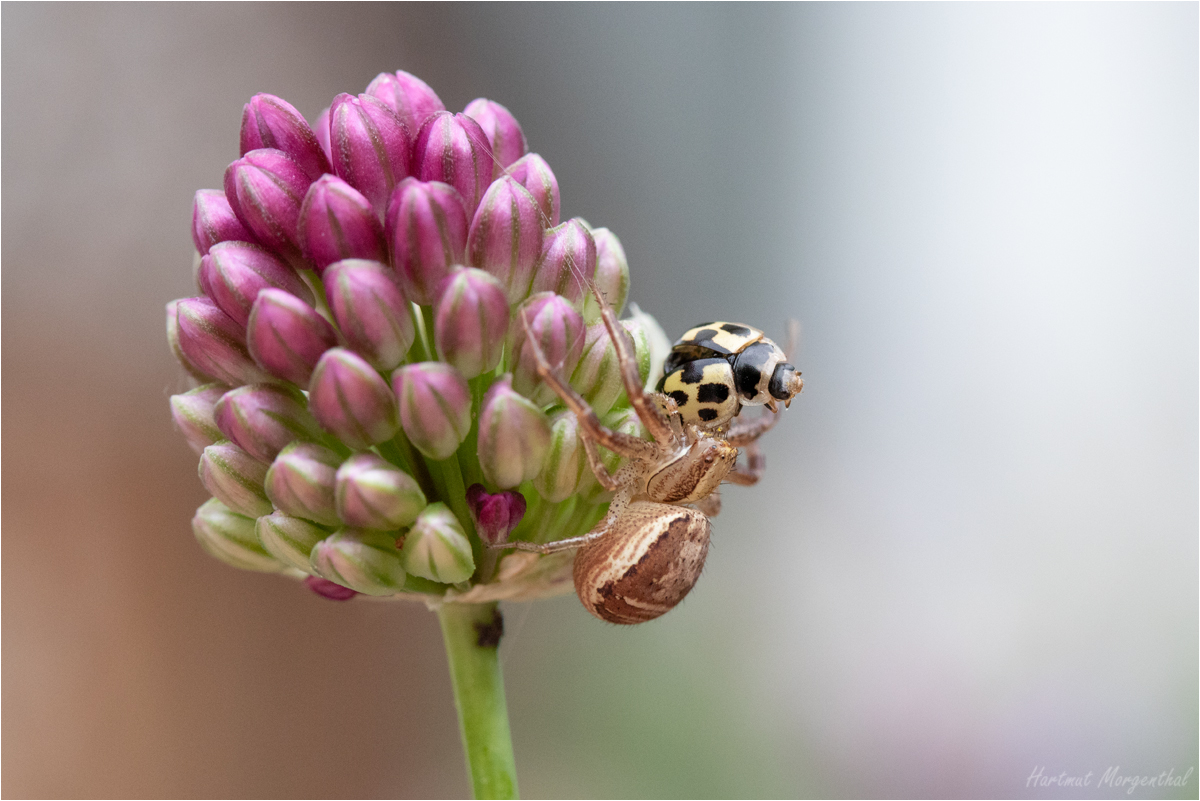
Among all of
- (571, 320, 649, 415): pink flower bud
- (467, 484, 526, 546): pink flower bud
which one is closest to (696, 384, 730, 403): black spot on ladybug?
(571, 320, 649, 415): pink flower bud

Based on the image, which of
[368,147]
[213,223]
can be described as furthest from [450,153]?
[213,223]

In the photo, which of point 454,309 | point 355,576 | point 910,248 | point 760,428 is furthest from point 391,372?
point 910,248

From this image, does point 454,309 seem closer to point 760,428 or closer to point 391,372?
point 391,372

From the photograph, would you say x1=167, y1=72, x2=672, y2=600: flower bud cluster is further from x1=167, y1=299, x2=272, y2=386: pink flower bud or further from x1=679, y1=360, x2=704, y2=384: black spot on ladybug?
x1=679, y1=360, x2=704, y2=384: black spot on ladybug

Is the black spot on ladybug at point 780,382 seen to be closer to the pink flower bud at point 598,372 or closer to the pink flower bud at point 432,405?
the pink flower bud at point 598,372

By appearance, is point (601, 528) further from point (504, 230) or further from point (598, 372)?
point (504, 230)

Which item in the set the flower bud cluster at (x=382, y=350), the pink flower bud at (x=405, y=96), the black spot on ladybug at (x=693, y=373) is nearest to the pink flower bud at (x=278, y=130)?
the flower bud cluster at (x=382, y=350)

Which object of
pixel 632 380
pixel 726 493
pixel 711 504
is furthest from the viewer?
pixel 726 493
